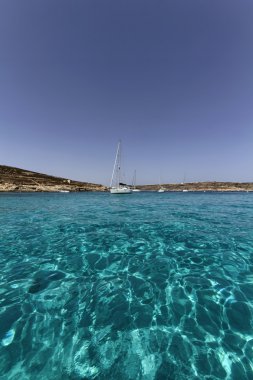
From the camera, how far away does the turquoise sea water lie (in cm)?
404

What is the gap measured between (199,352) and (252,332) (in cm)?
179

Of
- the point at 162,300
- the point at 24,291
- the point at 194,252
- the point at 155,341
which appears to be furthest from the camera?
the point at 194,252

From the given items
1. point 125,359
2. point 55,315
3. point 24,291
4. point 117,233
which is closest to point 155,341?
point 125,359

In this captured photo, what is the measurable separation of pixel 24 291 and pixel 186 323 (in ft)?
19.4

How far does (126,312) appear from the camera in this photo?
569 cm

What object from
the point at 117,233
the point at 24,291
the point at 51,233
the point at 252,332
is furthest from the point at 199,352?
the point at 51,233

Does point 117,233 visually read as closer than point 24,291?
No

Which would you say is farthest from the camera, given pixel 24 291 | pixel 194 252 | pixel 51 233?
pixel 51 233

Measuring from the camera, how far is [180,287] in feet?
23.3

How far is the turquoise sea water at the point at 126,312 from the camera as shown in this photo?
13.2ft

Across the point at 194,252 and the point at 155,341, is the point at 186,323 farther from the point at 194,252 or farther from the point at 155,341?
the point at 194,252

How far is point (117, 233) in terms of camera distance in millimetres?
14672

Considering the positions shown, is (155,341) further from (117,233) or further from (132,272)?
(117,233)

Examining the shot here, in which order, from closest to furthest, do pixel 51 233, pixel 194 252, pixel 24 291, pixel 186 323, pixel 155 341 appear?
pixel 155 341 < pixel 186 323 < pixel 24 291 < pixel 194 252 < pixel 51 233
